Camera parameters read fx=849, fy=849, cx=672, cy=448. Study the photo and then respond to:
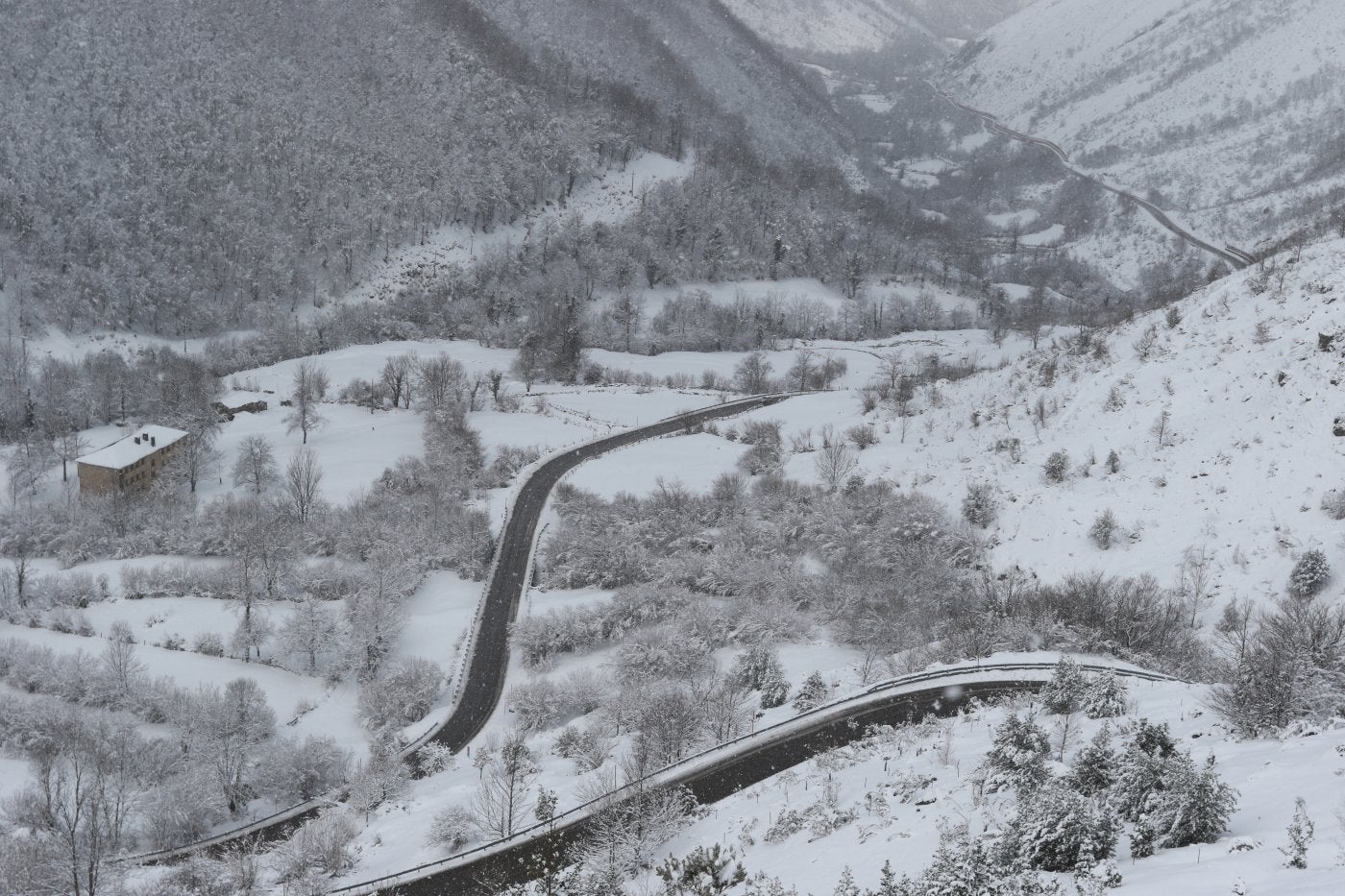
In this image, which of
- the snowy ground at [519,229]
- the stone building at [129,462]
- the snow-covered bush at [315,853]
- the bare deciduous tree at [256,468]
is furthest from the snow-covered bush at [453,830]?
the snowy ground at [519,229]

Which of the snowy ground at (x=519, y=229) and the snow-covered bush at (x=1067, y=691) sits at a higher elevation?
the snowy ground at (x=519, y=229)

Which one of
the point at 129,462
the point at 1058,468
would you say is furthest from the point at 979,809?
the point at 129,462

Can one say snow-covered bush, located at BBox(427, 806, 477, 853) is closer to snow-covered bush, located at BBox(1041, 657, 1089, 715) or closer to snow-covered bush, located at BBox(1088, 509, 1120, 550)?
snow-covered bush, located at BBox(1041, 657, 1089, 715)

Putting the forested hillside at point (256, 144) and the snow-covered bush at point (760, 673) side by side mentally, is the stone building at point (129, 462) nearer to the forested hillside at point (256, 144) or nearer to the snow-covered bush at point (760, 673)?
the forested hillside at point (256, 144)

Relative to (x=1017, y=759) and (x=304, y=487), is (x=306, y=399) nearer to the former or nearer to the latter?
(x=304, y=487)

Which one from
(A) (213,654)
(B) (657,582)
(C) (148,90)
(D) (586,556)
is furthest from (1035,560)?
(C) (148,90)
